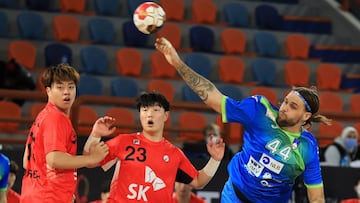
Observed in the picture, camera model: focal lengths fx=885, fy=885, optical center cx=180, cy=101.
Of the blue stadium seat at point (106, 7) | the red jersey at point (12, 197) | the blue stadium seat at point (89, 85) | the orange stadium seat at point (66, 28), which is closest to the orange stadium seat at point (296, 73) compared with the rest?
the blue stadium seat at point (106, 7)

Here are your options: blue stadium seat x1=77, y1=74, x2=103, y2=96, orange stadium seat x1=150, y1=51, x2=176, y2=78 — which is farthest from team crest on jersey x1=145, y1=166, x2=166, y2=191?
orange stadium seat x1=150, y1=51, x2=176, y2=78

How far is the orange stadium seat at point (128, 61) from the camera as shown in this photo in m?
16.1

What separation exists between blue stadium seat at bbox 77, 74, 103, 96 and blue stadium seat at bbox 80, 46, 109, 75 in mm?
589

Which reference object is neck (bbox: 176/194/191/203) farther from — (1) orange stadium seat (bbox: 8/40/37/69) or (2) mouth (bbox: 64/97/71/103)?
(1) orange stadium seat (bbox: 8/40/37/69)

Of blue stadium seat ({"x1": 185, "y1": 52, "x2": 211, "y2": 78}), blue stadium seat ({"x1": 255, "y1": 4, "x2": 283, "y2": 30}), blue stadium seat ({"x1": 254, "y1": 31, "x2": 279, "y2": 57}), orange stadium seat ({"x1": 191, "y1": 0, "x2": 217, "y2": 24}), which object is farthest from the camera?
blue stadium seat ({"x1": 255, "y1": 4, "x2": 283, "y2": 30})

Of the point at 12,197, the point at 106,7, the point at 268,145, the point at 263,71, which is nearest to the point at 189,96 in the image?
the point at 263,71

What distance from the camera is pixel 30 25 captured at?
630 inches

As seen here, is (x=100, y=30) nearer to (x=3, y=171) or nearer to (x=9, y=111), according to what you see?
(x=9, y=111)

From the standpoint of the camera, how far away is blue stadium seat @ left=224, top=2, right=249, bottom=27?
59.4ft

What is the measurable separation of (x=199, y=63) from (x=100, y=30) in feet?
6.40

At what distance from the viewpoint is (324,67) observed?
1753cm

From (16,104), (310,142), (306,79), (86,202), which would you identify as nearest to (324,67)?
(306,79)

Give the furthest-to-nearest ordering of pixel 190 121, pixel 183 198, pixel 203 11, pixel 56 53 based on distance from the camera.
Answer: pixel 203 11
pixel 56 53
pixel 190 121
pixel 183 198

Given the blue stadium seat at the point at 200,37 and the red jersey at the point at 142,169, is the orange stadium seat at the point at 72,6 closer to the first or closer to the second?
the blue stadium seat at the point at 200,37
